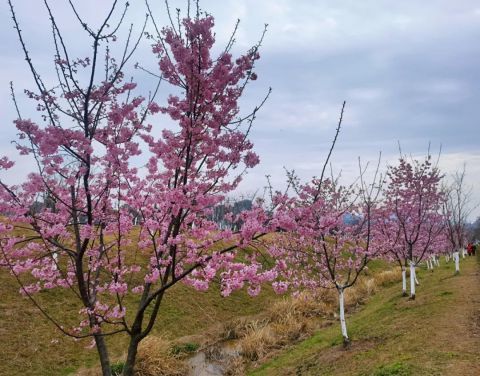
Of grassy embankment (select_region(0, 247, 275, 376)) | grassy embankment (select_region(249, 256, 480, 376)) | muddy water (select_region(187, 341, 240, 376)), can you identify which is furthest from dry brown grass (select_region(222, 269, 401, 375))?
grassy embankment (select_region(0, 247, 275, 376))

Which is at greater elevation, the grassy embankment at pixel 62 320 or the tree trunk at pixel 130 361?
the tree trunk at pixel 130 361

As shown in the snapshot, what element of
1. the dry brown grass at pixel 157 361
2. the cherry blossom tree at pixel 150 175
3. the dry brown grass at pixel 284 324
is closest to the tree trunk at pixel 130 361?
the cherry blossom tree at pixel 150 175

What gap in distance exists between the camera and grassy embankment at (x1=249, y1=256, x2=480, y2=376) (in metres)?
7.96

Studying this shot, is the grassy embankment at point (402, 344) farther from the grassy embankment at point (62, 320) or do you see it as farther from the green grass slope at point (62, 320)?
the green grass slope at point (62, 320)

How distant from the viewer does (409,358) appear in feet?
27.4

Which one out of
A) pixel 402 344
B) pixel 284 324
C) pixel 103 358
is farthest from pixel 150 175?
pixel 284 324

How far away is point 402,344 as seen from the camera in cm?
960

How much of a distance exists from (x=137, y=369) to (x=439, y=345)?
8575mm

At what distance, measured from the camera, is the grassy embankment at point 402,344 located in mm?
7961

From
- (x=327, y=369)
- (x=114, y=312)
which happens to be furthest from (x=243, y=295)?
(x=114, y=312)

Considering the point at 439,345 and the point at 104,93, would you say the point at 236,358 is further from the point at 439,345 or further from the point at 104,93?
the point at 104,93

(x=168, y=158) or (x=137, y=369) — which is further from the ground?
(x=168, y=158)

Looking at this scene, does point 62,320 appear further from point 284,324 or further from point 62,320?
point 284,324

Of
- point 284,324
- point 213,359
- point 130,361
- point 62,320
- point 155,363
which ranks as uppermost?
point 130,361
